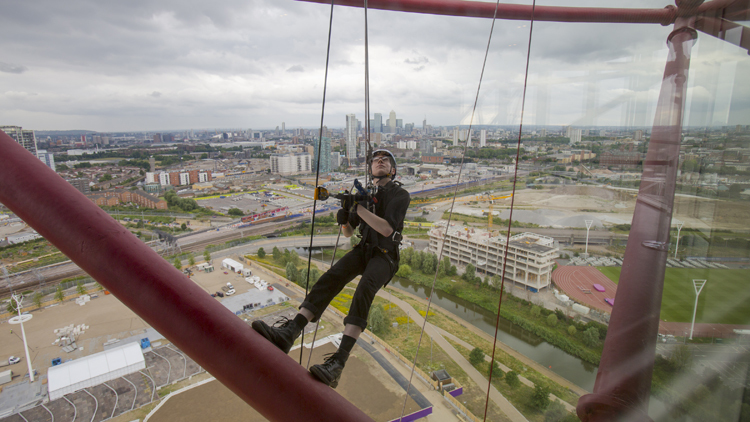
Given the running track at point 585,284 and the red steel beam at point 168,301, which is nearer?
the red steel beam at point 168,301

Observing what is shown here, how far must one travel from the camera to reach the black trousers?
50.1 inches

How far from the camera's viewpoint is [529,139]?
3.57m

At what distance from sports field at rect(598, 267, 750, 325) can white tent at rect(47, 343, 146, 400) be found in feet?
27.6

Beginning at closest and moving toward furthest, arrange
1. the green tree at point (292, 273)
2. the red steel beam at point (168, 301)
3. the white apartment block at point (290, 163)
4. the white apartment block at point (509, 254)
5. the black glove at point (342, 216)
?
the red steel beam at point (168, 301), the black glove at point (342, 216), the white apartment block at point (509, 254), the green tree at point (292, 273), the white apartment block at point (290, 163)

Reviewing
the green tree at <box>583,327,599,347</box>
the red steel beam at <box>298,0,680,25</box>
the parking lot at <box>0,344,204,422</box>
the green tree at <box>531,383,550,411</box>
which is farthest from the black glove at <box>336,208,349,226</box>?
the parking lot at <box>0,344,204,422</box>

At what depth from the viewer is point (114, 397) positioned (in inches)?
238

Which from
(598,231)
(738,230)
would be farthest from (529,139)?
(738,230)

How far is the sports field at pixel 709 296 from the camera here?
0.80 metres

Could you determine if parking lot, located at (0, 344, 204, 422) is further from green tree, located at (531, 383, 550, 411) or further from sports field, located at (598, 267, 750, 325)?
sports field, located at (598, 267, 750, 325)

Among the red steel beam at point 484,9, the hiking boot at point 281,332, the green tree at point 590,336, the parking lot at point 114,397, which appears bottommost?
the parking lot at point 114,397

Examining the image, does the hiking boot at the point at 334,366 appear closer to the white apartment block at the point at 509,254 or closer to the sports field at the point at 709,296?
the white apartment block at the point at 509,254

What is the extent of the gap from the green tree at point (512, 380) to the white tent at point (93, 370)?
707 cm

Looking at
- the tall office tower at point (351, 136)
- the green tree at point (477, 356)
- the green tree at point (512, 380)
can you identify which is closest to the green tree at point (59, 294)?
the tall office tower at point (351, 136)

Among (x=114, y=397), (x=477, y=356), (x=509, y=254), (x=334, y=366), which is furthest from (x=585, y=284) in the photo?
(x=114, y=397)
